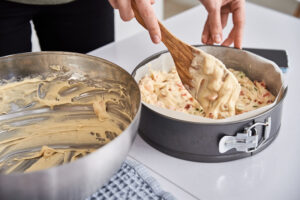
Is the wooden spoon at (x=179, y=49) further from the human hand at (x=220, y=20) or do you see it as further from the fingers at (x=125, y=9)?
the human hand at (x=220, y=20)

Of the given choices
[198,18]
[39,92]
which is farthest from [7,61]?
[198,18]

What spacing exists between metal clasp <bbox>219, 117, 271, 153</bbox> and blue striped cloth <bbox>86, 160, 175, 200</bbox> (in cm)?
17

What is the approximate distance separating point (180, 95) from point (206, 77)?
0.14 metres

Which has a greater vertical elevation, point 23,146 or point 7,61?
point 7,61

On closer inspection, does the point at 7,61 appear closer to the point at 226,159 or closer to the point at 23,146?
the point at 23,146

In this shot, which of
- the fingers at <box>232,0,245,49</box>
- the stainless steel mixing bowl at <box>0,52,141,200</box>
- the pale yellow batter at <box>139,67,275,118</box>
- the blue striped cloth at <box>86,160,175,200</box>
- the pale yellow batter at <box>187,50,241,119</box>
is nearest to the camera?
the stainless steel mixing bowl at <box>0,52,141,200</box>

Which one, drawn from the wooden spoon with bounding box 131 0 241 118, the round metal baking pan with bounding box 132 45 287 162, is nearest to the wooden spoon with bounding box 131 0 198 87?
the wooden spoon with bounding box 131 0 241 118

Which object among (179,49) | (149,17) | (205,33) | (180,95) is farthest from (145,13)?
(205,33)

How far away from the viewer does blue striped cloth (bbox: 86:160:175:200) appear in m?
0.72

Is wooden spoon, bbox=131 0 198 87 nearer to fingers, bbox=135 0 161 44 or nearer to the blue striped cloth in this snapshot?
fingers, bbox=135 0 161 44

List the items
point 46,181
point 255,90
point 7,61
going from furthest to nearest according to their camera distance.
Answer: point 255,90, point 7,61, point 46,181

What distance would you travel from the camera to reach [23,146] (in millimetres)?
820

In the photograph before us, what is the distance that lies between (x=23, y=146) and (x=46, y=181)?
0.34 m

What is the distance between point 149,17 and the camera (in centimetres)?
78
